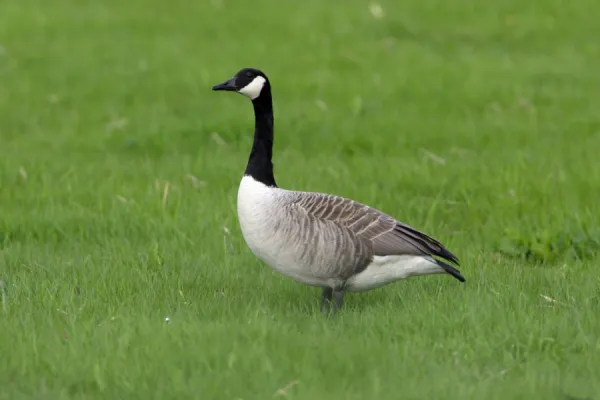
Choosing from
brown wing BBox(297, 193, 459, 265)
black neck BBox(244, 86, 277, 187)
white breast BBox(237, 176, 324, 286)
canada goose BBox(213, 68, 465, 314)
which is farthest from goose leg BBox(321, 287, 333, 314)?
black neck BBox(244, 86, 277, 187)

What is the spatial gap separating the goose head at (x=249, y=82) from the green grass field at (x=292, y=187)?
1.62m

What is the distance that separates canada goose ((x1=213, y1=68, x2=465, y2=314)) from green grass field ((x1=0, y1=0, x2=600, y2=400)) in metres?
0.30

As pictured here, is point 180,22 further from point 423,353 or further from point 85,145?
point 423,353

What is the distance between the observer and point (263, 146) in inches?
303

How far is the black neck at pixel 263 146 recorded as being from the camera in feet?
24.6

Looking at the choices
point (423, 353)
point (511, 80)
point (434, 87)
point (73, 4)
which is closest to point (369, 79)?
point (434, 87)

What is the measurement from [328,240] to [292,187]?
362cm

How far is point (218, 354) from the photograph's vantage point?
6.00 meters

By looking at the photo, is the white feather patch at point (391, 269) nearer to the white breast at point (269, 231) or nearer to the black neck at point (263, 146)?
the white breast at point (269, 231)

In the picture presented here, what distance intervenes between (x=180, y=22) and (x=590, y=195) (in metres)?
9.41

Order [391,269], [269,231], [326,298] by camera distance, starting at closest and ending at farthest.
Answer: [269,231] < [391,269] < [326,298]

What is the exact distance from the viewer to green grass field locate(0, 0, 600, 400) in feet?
19.7

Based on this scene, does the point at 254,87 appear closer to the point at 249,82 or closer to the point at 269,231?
the point at 249,82

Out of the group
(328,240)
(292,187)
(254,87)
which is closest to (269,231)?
(328,240)
